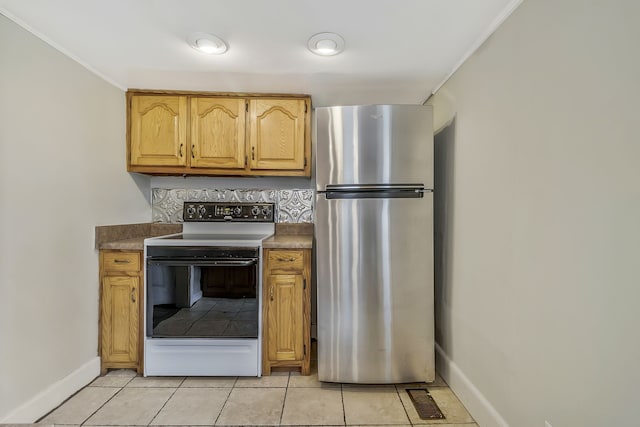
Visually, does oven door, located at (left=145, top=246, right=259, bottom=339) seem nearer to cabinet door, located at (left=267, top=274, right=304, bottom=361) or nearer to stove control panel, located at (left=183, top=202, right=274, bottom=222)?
cabinet door, located at (left=267, top=274, right=304, bottom=361)

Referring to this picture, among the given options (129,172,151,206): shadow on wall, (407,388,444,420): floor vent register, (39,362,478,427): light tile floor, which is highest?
(129,172,151,206): shadow on wall

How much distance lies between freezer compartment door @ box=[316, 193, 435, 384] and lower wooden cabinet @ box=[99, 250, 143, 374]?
1.33m

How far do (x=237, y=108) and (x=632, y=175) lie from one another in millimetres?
2276

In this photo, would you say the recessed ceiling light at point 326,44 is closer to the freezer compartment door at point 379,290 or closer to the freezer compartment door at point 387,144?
the freezer compartment door at point 387,144

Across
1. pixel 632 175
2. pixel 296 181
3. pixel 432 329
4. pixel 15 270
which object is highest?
pixel 296 181

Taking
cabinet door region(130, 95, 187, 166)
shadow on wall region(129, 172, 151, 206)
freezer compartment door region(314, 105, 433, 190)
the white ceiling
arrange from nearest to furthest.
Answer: the white ceiling, freezer compartment door region(314, 105, 433, 190), cabinet door region(130, 95, 187, 166), shadow on wall region(129, 172, 151, 206)

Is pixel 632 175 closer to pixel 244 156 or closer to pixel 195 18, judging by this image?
pixel 195 18

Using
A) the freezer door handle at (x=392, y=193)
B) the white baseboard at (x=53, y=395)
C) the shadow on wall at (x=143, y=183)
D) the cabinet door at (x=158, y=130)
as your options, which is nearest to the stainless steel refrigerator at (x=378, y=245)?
the freezer door handle at (x=392, y=193)

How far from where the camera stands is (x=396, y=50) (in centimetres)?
177

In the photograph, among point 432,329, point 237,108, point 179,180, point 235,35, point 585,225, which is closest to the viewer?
point 585,225

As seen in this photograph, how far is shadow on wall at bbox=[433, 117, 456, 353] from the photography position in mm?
2014

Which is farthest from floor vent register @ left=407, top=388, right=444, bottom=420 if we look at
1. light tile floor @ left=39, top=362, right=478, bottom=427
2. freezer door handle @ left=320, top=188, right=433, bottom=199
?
freezer door handle @ left=320, top=188, right=433, bottom=199

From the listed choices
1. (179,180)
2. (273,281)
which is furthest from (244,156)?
(273,281)

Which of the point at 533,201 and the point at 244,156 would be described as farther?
the point at 244,156
